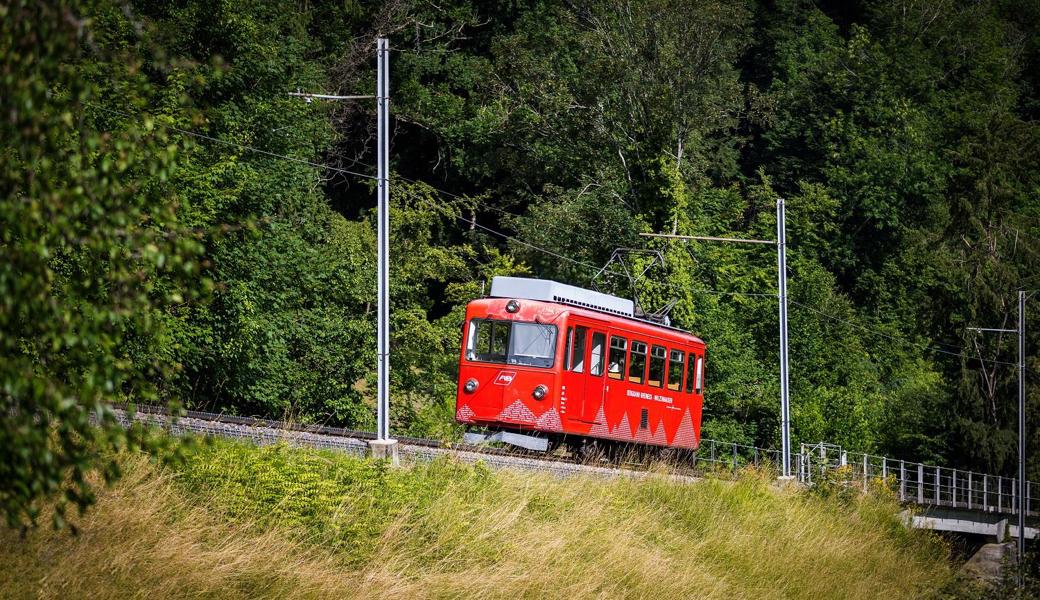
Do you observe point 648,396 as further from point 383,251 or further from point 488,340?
point 383,251

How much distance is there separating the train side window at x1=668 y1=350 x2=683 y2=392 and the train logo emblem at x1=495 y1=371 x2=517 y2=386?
422cm

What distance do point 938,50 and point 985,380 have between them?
70.5 feet

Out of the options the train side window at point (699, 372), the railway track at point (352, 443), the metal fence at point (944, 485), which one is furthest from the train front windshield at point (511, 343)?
the metal fence at point (944, 485)

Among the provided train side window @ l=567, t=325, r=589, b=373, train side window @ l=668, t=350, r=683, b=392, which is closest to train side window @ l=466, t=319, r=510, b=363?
train side window @ l=567, t=325, r=589, b=373

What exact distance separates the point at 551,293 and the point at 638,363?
2725mm

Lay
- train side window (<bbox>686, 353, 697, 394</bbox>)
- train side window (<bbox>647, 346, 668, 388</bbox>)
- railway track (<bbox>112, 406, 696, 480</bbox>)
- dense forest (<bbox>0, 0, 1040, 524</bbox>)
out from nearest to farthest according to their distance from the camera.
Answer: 1. railway track (<bbox>112, 406, 696, 480</bbox>)
2. train side window (<bbox>647, 346, 668, 388</bbox>)
3. train side window (<bbox>686, 353, 697, 394</bbox>)
4. dense forest (<bbox>0, 0, 1040, 524</bbox>)

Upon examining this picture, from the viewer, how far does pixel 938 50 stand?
Result: 5812cm

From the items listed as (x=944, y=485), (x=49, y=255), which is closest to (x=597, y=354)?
(x=49, y=255)

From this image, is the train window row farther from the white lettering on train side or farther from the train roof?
the train roof

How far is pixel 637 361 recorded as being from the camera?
2389 cm

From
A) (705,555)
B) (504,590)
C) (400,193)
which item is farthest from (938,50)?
(504,590)

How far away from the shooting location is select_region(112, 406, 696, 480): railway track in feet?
55.6

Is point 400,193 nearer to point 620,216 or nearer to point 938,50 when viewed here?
point 620,216

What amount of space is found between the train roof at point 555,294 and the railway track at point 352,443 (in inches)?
113
